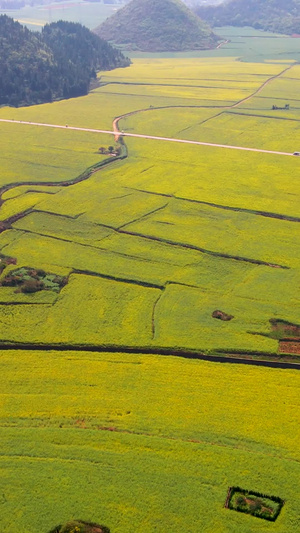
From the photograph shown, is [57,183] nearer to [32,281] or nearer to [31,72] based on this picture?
[32,281]

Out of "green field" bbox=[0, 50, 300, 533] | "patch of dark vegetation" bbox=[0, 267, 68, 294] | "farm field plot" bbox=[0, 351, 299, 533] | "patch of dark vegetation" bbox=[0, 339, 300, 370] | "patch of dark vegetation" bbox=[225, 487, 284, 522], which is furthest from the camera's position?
"patch of dark vegetation" bbox=[0, 267, 68, 294]

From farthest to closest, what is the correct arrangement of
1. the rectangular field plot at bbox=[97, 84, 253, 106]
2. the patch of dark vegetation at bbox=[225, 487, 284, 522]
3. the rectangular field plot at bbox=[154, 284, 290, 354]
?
the rectangular field plot at bbox=[97, 84, 253, 106]
the rectangular field plot at bbox=[154, 284, 290, 354]
the patch of dark vegetation at bbox=[225, 487, 284, 522]

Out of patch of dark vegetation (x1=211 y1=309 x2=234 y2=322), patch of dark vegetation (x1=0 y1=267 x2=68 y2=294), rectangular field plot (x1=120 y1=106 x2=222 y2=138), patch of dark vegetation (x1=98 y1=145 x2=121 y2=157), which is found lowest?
patch of dark vegetation (x1=211 y1=309 x2=234 y2=322)

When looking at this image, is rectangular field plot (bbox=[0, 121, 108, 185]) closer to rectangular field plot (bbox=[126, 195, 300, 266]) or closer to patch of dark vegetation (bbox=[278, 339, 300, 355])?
rectangular field plot (bbox=[126, 195, 300, 266])

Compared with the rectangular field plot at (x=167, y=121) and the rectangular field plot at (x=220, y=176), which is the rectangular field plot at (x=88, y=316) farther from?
the rectangular field plot at (x=167, y=121)

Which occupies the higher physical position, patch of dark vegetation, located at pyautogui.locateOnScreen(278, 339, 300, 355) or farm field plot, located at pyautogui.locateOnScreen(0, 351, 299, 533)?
patch of dark vegetation, located at pyautogui.locateOnScreen(278, 339, 300, 355)

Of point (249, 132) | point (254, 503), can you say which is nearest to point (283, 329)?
point (254, 503)

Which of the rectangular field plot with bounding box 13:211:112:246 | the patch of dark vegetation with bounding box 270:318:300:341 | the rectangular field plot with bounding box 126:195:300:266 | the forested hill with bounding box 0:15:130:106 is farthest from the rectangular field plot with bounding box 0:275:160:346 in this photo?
the forested hill with bounding box 0:15:130:106

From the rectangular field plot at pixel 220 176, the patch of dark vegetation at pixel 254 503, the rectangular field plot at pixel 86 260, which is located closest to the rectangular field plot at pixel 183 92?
the rectangular field plot at pixel 220 176
